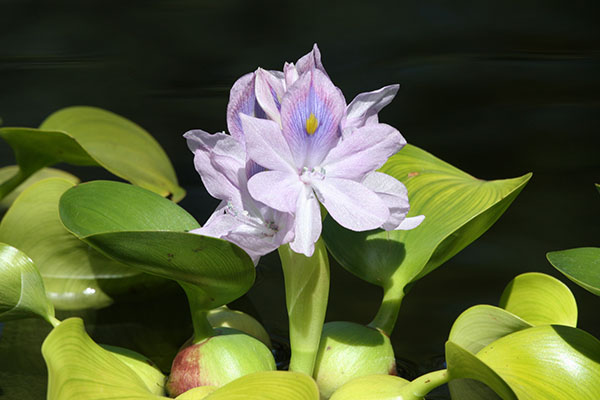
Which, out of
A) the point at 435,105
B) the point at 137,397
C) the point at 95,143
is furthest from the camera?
the point at 435,105

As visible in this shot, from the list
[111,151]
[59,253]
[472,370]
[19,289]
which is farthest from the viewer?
[111,151]

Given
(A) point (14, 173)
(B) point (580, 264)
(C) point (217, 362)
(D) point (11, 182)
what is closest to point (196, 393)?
(C) point (217, 362)

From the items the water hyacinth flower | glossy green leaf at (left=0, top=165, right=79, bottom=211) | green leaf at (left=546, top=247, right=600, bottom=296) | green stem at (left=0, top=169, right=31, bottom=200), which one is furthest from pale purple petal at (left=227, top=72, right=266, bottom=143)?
glossy green leaf at (left=0, top=165, right=79, bottom=211)

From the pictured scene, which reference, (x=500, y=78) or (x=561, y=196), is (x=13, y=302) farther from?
(x=500, y=78)

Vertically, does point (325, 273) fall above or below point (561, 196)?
above

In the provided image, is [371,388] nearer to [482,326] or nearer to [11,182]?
[482,326]

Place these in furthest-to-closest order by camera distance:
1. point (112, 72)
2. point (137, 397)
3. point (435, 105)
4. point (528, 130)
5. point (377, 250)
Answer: point (112, 72), point (435, 105), point (528, 130), point (377, 250), point (137, 397)

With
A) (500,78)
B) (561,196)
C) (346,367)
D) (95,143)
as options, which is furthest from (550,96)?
(346,367)
